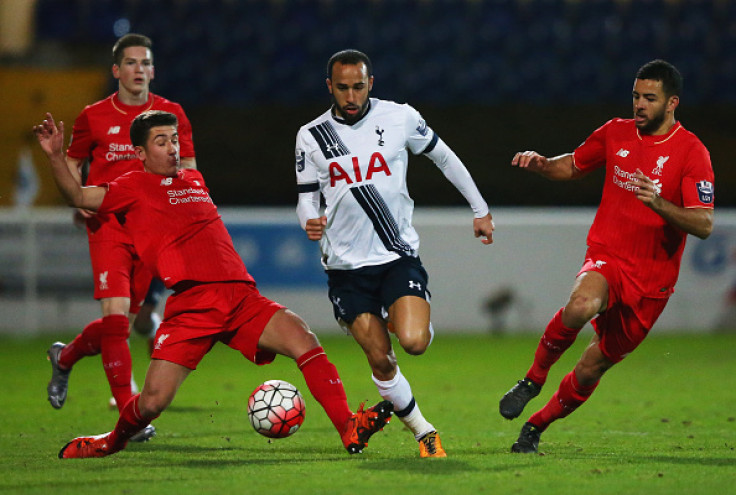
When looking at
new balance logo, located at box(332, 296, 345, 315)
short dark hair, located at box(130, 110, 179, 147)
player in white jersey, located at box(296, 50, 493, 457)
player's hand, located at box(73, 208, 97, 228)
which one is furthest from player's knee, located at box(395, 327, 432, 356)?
player's hand, located at box(73, 208, 97, 228)

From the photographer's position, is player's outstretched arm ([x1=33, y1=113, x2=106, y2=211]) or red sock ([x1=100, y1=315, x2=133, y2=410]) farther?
red sock ([x1=100, y1=315, x2=133, y2=410])

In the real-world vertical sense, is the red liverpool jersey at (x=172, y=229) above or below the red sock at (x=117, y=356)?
above

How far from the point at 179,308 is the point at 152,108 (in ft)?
7.13

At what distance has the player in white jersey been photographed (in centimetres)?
584

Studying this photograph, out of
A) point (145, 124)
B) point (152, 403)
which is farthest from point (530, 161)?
point (152, 403)

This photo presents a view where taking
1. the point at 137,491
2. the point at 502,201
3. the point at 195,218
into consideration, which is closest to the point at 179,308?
the point at 195,218

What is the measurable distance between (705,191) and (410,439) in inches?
96.1

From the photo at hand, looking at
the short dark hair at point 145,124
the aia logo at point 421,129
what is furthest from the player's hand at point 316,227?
the short dark hair at point 145,124

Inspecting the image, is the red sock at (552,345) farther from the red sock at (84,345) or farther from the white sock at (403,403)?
the red sock at (84,345)

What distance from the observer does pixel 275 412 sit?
5.62 m

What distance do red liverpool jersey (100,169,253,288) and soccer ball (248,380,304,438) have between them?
70 cm

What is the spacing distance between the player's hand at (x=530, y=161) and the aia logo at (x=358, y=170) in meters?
0.79

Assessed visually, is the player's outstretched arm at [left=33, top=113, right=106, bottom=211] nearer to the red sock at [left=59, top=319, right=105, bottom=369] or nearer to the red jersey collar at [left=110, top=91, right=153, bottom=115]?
the red sock at [left=59, top=319, right=105, bottom=369]

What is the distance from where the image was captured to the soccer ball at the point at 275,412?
5.61 metres
